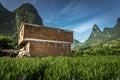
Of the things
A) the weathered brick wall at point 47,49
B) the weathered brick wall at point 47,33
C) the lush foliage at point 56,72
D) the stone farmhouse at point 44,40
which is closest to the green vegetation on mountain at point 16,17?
the weathered brick wall at point 47,33

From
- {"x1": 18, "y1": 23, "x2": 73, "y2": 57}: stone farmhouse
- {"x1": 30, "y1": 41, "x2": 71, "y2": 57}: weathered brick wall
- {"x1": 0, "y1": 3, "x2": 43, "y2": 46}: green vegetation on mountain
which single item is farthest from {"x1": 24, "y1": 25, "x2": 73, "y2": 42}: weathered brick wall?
{"x1": 0, "y1": 3, "x2": 43, "y2": 46}: green vegetation on mountain

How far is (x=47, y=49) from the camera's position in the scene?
1206 inches

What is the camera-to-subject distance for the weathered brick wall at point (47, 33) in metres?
29.1

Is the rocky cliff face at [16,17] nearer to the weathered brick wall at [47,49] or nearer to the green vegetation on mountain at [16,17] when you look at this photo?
the green vegetation on mountain at [16,17]

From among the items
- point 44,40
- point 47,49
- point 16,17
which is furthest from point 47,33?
point 16,17

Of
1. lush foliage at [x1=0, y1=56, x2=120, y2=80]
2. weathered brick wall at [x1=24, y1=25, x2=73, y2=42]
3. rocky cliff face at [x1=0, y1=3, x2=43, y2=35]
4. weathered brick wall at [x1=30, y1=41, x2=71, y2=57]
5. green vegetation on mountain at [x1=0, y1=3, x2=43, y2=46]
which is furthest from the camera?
rocky cliff face at [x1=0, y1=3, x2=43, y2=35]

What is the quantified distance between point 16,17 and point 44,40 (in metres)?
108

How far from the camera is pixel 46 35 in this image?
102 feet

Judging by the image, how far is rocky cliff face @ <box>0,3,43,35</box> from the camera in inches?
4947

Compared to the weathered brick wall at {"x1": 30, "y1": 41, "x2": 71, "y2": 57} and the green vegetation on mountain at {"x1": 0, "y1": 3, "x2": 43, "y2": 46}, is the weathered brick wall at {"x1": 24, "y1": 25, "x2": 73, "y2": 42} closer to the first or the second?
the weathered brick wall at {"x1": 30, "y1": 41, "x2": 71, "y2": 57}

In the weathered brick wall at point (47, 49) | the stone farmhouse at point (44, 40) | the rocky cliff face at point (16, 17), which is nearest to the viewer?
the stone farmhouse at point (44, 40)

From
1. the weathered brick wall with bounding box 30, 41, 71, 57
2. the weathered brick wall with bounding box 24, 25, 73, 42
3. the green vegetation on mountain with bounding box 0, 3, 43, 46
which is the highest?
the green vegetation on mountain with bounding box 0, 3, 43, 46

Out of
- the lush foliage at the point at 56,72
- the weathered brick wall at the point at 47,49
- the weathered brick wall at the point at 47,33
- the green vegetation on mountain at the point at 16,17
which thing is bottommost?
the lush foliage at the point at 56,72

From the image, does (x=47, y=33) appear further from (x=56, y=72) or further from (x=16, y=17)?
(x=16, y=17)
